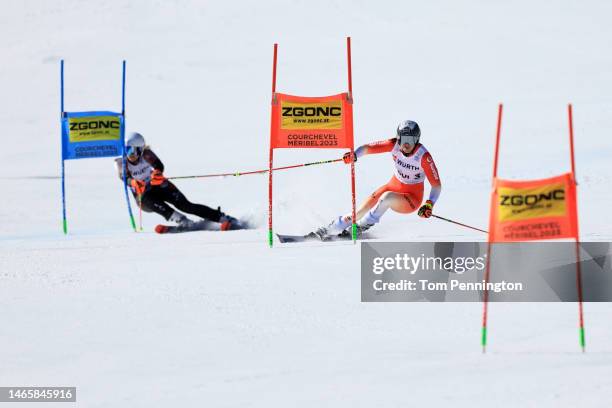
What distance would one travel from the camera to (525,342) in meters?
5.81

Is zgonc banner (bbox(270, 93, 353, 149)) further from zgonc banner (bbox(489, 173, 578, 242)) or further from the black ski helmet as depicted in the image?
zgonc banner (bbox(489, 173, 578, 242))

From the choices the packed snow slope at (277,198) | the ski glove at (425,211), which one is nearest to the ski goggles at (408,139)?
the ski glove at (425,211)

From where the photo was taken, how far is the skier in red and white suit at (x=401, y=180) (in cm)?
984

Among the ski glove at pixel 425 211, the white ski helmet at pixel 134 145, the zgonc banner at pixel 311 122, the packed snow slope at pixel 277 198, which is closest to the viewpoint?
the packed snow slope at pixel 277 198

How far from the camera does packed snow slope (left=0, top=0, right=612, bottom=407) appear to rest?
16.9ft

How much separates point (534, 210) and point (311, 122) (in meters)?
4.65

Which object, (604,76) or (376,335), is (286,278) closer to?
(376,335)

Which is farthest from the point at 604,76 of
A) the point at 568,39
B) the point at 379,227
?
the point at 379,227

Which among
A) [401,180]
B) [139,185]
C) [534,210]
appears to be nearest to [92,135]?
[139,185]

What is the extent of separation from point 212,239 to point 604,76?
20.7 m

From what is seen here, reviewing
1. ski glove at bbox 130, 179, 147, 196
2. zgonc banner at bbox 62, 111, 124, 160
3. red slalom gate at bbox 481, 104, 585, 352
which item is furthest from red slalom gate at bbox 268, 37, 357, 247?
red slalom gate at bbox 481, 104, 585, 352

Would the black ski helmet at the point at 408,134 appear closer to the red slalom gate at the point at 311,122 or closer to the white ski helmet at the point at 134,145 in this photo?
the red slalom gate at the point at 311,122

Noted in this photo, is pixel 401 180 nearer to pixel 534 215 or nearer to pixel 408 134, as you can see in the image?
pixel 408 134

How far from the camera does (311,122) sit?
975 cm
